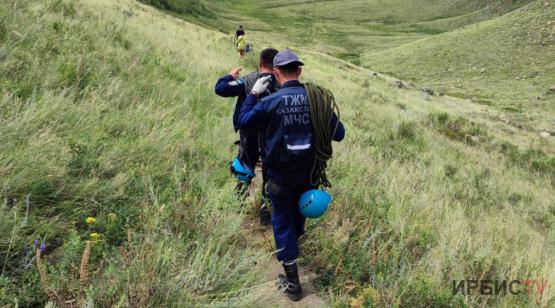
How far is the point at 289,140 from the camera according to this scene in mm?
3391

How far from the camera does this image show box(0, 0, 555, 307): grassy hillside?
2.63 meters

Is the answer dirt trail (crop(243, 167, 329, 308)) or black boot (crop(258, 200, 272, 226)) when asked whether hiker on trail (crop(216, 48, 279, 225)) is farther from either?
dirt trail (crop(243, 167, 329, 308))

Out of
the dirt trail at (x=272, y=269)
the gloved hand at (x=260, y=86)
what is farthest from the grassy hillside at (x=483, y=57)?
the gloved hand at (x=260, y=86)

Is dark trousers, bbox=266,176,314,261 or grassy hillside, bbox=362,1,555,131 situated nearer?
Result: dark trousers, bbox=266,176,314,261

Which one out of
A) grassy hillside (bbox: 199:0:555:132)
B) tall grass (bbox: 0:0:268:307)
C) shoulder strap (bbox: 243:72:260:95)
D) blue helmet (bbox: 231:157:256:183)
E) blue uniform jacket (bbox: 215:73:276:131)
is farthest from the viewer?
grassy hillside (bbox: 199:0:555:132)

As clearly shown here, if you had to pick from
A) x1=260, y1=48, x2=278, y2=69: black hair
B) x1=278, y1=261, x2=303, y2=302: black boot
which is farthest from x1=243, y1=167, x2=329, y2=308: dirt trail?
x1=260, y1=48, x2=278, y2=69: black hair

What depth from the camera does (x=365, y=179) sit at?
613 centimetres

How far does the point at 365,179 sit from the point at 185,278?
159 inches

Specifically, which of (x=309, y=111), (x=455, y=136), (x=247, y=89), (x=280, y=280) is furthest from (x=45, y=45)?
(x=455, y=136)

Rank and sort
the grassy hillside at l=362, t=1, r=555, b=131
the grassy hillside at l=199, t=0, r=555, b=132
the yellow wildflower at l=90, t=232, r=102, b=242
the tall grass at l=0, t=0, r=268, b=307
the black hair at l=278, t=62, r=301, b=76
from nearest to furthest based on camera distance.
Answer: the tall grass at l=0, t=0, r=268, b=307 → the yellow wildflower at l=90, t=232, r=102, b=242 → the black hair at l=278, t=62, r=301, b=76 → the grassy hillside at l=199, t=0, r=555, b=132 → the grassy hillside at l=362, t=1, r=555, b=131

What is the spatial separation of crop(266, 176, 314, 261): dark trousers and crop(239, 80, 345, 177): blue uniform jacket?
11cm

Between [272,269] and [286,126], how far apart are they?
137cm

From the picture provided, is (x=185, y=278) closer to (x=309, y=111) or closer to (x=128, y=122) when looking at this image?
(x=309, y=111)

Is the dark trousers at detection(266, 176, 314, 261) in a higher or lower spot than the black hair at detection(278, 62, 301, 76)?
lower
